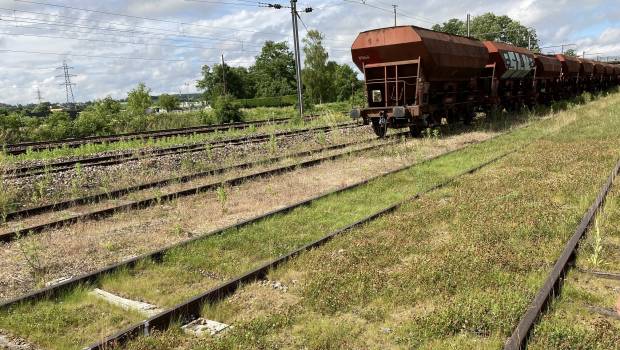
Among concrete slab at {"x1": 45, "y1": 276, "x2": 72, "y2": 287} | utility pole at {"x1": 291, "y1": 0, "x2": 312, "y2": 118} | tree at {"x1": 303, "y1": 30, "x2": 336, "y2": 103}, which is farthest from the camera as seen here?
tree at {"x1": 303, "y1": 30, "x2": 336, "y2": 103}

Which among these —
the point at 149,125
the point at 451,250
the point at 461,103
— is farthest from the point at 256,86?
the point at 451,250

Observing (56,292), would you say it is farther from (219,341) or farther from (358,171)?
(358,171)

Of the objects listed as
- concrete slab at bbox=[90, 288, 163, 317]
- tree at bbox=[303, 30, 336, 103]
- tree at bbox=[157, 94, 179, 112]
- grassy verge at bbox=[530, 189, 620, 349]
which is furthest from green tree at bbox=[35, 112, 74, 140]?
tree at bbox=[157, 94, 179, 112]

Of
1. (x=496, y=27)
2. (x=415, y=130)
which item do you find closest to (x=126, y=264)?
(x=415, y=130)

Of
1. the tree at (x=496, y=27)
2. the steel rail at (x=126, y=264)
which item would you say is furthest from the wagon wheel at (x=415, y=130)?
the tree at (x=496, y=27)

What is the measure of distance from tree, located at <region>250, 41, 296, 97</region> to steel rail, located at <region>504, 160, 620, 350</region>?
8620 cm

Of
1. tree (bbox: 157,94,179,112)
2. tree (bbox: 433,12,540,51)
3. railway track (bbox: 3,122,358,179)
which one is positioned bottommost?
railway track (bbox: 3,122,358,179)

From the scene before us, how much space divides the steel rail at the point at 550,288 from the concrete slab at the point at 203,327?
2229mm

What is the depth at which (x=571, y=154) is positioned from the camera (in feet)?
36.2

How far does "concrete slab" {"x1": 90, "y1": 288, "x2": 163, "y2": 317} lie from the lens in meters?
4.50

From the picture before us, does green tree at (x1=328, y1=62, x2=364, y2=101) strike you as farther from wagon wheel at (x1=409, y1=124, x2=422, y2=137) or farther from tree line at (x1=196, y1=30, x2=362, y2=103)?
wagon wheel at (x1=409, y1=124, x2=422, y2=137)

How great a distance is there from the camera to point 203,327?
4.12 m

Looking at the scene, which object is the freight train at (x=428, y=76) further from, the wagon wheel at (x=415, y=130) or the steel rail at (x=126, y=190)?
the steel rail at (x=126, y=190)

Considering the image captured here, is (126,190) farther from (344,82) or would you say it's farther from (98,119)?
(344,82)
